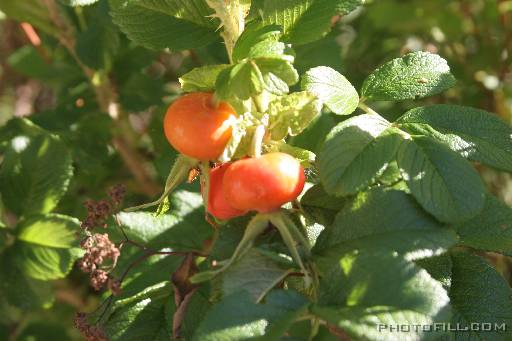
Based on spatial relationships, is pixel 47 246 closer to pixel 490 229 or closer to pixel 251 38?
pixel 251 38

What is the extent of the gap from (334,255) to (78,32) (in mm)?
1173

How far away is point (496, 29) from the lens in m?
2.41

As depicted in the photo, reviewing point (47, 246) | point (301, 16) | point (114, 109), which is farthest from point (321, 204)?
point (114, 109)

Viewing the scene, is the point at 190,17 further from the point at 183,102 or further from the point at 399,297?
the point at 399,297

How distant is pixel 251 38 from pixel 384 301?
0.42 meters

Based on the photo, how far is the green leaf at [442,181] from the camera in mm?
957

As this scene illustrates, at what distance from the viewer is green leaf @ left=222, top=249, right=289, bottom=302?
943mm

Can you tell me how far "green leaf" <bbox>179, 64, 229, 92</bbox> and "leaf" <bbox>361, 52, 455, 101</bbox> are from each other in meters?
0.29

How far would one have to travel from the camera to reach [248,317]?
0.89 m

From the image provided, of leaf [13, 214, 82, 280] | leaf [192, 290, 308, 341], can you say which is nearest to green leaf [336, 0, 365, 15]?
leaf [192, 290, 308, 341]

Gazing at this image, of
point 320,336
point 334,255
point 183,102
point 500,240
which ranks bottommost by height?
point 320,336

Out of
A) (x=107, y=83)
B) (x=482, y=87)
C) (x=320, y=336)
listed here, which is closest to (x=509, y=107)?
(x=482, y=87)

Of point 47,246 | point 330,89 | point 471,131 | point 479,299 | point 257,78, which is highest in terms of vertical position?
point 257,78

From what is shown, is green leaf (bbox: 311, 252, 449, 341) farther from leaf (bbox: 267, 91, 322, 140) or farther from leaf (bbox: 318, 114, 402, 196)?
leaf (bbox: 267, 91, 322, 140)
